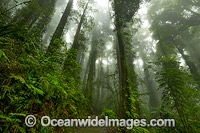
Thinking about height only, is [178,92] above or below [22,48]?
below

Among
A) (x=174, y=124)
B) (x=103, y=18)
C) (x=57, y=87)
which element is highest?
(x=103, y=18)

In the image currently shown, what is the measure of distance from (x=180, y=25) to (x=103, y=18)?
14.3 meters

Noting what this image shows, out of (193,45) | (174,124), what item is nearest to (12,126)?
(174,124)

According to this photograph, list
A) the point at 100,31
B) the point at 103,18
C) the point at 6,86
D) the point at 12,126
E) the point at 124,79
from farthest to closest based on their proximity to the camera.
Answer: the point at 103,18, the point at 100,31, the point at 124,79, the point at 6,86, the point at 12,126

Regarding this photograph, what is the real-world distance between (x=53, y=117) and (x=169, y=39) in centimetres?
1794

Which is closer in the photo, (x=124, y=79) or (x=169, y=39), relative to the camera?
(x=124, y=79)

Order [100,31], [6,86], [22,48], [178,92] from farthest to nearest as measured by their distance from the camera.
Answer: [100,31]
[178,92]
[22,48]
[6,86]

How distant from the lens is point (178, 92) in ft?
13.1

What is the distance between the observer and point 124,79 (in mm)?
3701

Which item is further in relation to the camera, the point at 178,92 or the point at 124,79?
the point at 178,92

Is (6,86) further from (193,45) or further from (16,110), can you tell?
(193,45)

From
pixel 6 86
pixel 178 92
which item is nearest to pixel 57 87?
pixel 6 86

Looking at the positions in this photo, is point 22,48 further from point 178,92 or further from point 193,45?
point 193,45

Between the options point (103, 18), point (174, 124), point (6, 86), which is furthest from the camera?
point (103, 18)
